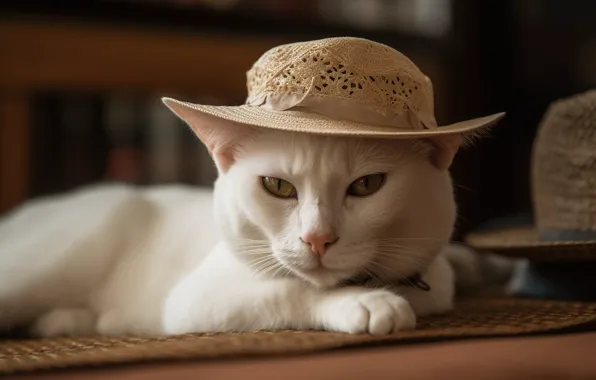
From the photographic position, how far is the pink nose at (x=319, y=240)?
1.00 meters

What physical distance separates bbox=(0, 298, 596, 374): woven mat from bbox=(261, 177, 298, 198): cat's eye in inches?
8.5

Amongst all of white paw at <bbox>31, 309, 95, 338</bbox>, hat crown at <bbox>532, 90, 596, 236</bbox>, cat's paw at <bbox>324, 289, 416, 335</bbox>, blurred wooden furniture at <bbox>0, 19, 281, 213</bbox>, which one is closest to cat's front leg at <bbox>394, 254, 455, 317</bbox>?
cat's paw at <bbox>324, 289, 416, 335</bbox>

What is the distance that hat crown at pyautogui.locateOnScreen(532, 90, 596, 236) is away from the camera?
4.25ft

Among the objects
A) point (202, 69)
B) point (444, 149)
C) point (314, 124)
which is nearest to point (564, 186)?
point (444, 149)

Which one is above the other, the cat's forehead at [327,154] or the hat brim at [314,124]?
the hat brim at [314,124]

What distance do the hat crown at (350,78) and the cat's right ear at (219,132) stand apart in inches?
2.6

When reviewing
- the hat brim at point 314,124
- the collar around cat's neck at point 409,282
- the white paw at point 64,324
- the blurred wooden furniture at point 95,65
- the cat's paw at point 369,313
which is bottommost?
the white paw at point 64,324

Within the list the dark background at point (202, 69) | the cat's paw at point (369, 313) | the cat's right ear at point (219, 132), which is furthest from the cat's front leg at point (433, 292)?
the dark background at point (202, 69)

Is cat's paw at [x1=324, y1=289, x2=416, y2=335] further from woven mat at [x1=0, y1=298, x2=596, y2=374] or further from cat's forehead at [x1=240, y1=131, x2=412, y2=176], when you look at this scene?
cat's forehead at [x1=240, y1=131, x2=412, y2=176]

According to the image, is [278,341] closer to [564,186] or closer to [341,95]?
[341,95]

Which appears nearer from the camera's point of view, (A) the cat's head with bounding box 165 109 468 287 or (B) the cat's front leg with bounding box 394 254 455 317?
(A) the cat's head with bounding box 165 109 468 287

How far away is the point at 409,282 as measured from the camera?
118 centimetres

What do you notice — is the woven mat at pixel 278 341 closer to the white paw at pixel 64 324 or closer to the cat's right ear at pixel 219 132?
the white paw at pixel 64 324

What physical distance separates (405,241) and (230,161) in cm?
34
